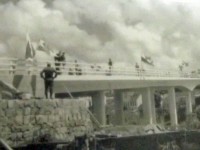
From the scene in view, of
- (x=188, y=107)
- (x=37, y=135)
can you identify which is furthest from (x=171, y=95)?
(x=37, y=135)

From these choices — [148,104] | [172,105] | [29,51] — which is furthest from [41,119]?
[172,105]

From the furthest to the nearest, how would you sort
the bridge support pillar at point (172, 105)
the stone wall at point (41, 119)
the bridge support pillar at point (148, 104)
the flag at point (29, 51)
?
the bridge support pillar at point (172, 105), the bridge support pillar at point (148, 104), the flag at point (29, 51), the stone wall at point (41, 119)

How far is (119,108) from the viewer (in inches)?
1740

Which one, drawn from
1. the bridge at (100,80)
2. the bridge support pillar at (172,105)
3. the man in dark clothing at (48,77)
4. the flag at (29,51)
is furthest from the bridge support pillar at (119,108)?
the man in dark clothing at (48,77)

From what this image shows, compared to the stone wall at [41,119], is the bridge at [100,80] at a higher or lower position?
higher

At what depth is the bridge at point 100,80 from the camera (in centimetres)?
2062

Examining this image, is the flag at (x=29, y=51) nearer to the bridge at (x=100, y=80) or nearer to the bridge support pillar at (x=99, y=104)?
the bridge at (x=100, y=80)

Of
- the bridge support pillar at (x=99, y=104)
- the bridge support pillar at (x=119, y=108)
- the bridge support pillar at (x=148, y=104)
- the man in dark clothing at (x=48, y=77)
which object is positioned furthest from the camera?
the bridge support pillar at (x=119, y=108)

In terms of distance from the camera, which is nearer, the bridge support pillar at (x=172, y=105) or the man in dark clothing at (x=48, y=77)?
the man in dark clothing at (x=48, y=77)

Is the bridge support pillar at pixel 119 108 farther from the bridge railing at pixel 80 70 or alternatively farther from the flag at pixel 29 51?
the flag at pixel 29 51

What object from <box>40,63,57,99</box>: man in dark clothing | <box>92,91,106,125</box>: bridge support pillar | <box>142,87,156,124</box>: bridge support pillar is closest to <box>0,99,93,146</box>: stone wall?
<box>40,63,57,99</box>: man in dark clothing

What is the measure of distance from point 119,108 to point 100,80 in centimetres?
1250

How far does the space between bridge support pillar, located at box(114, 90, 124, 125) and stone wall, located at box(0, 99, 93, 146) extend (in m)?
25.3

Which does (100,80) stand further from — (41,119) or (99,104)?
(41,119)
